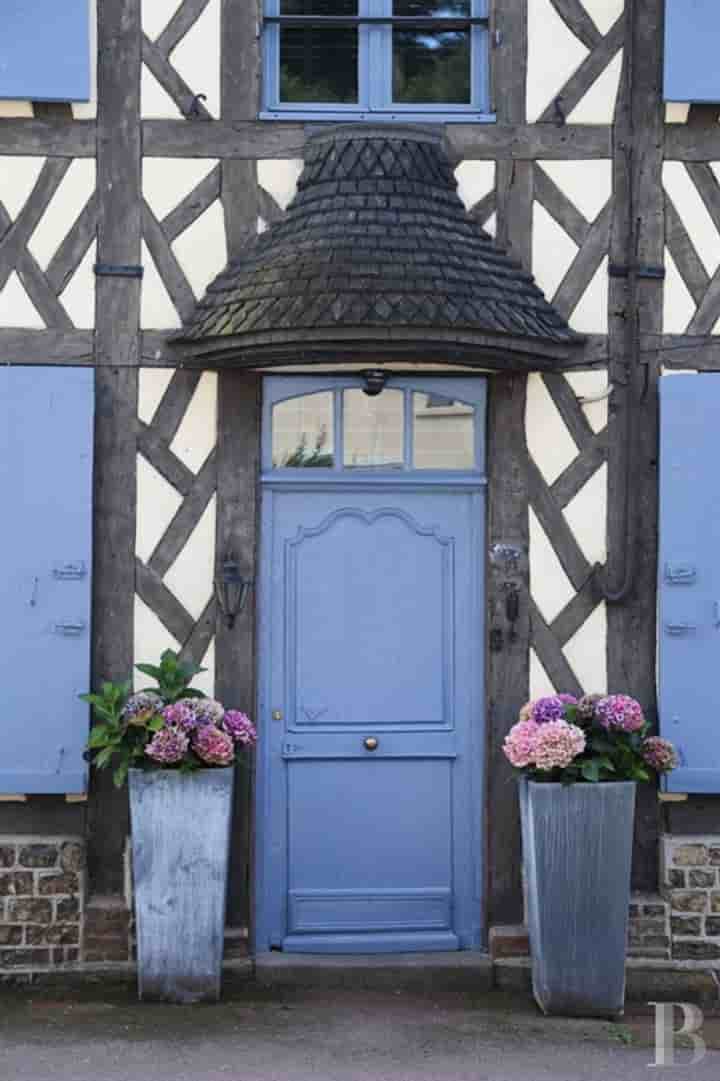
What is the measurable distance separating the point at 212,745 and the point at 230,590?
74 centimetres

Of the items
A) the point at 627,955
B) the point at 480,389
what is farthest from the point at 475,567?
the point at 627,955

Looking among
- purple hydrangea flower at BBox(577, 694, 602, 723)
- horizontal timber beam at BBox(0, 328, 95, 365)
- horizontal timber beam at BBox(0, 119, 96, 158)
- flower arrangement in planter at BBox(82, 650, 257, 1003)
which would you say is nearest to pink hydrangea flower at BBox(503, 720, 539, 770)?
purple hydrangea flower at BBox(577, 694, 602, 723)

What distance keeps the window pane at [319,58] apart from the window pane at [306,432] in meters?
1.26

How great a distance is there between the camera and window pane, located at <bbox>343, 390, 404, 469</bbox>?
6.49 metres

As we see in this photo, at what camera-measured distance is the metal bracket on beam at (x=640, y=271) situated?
643 centimetres

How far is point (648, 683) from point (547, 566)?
25.1 inches

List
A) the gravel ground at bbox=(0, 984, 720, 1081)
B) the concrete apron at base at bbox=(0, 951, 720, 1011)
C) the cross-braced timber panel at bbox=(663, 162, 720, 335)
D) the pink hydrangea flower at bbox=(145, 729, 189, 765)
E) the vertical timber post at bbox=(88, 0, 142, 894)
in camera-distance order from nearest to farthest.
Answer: the gravel ground at bbox=(0, 984, 720, 1081) → the pink hydrangea flower at bbox=(145, 729, 189, 765) → the concrete apron at base at bbox=(0, 951, 720, 1011) → the vertical timber post at bbox=(88, 0, 142, 894) → the cross-braced timber panel at bbox=(663, 162, 720, 335)

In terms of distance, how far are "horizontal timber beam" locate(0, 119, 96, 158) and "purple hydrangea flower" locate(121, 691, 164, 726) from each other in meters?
2.23

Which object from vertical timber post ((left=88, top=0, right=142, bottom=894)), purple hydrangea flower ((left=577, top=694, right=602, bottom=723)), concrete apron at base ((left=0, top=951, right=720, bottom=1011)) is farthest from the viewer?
vertical timber post ((left=88, top=0, right=142, bottom=894))

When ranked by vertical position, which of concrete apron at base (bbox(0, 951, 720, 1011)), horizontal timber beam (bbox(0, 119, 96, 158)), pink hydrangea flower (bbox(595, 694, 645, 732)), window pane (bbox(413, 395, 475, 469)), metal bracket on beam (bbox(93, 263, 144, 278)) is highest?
horizontal timber beam (bbox(0, 119, 96, 158))

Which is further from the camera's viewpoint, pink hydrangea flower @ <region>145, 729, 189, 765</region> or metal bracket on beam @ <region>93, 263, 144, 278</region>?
metal bracket on beam @ <region>93, 263, 144, 278</region>

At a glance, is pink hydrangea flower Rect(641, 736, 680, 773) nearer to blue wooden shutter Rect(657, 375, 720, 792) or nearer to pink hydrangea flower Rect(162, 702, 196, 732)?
blue wooden shutter Rect(657, 375, 720, 792)

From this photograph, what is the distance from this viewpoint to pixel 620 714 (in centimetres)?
601

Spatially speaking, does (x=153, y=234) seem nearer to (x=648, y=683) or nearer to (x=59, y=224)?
(x=59, y=224)
